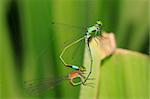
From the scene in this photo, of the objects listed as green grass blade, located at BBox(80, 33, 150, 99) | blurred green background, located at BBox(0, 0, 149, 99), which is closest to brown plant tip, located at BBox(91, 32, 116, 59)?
green grass blade, located at BBox(80, 33, 150, 99)

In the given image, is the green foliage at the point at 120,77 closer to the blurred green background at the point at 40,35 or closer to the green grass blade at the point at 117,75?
the green grass blade at the point at 117,75

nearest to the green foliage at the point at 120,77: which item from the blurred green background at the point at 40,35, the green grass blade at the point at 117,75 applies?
the green grass blade at the point at 117,75

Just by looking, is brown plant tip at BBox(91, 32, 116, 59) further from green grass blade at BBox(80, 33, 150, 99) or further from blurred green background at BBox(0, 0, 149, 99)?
blurred green background at BBox(0, 0, 149, 99)

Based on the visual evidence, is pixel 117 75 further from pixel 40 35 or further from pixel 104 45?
pixel 40 35

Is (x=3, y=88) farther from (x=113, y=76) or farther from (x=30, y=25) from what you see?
(x=113, y=76)

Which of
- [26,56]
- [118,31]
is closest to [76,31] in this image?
[26,56]

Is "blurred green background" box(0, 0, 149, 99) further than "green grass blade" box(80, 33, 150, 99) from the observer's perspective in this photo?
Yes
